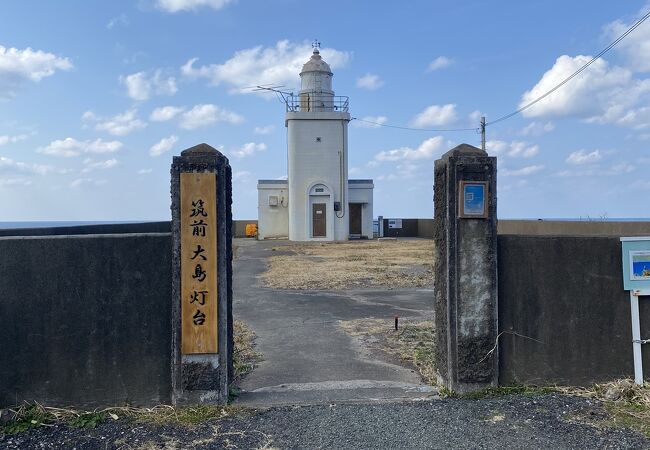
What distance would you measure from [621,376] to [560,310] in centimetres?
90

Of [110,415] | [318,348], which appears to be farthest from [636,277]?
[110,415]

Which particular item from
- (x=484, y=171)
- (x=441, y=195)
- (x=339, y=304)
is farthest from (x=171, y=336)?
(x=339, y=304)

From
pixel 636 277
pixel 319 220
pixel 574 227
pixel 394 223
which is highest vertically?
pixel 319 220

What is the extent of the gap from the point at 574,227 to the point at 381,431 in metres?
13.9

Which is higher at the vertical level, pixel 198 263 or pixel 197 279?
pixel 198 263

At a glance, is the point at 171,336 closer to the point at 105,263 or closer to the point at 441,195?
the point at 105,263

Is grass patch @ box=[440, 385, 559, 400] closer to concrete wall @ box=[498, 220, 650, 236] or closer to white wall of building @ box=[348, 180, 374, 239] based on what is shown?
concrete wall @ box=[498, 220, 650, 236]

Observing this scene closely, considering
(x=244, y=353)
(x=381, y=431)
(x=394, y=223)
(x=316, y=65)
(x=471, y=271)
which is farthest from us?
(x=394, y=223)

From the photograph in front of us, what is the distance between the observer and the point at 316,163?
3183cm

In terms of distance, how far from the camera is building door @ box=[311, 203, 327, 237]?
32469 mm

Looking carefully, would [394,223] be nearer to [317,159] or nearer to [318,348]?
[317,159]

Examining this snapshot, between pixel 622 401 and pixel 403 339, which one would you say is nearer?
pixel 622 401

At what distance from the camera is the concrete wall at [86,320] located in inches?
198

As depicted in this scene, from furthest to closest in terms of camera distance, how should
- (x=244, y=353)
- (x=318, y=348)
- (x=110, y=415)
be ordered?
1. (x=318, y=348)
2. (x=244, y=353)
3. (x=110, y=415)
